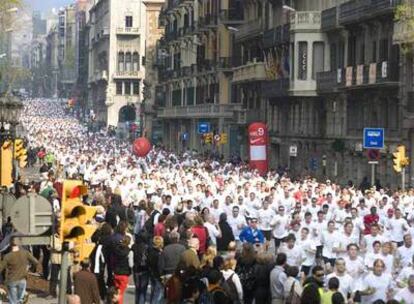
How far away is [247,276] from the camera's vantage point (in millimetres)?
19594

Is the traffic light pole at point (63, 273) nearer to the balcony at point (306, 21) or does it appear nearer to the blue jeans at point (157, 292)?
the blue jeans at point (157, 292)

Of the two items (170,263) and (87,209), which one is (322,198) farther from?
(87,209)

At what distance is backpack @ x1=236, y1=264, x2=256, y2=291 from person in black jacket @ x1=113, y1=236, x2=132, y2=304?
1.72 meters

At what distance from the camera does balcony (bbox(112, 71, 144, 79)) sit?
535 feet

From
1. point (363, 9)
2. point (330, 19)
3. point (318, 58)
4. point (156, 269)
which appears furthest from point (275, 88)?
point (156, 269)

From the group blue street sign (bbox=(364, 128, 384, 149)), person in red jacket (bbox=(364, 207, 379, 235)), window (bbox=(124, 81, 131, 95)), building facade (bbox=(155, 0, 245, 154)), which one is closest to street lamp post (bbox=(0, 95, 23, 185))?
person in red jacket (bbox=(364, 207, 379, 235))

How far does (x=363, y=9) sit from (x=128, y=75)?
11103cm

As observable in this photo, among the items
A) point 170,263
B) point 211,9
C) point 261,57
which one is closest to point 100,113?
point 211,9

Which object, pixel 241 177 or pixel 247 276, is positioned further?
pixel 241 177

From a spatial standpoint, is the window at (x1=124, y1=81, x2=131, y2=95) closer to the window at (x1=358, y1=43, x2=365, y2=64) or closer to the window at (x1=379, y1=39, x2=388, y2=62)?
the window at (x1=358, y1=43, x2=365, y2=64)

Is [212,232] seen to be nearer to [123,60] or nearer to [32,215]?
[32,215]

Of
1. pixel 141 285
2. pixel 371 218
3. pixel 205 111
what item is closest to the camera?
pixel 141 285

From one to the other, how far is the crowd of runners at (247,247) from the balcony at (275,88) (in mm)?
29330

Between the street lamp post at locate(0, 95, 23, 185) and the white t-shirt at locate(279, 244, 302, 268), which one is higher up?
the street lamp post at locate(0, 95, 23, 185)
